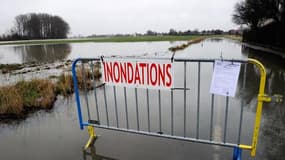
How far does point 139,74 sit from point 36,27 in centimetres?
10499

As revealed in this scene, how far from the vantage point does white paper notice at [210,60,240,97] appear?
229cm

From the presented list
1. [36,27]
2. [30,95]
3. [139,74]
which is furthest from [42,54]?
[36,27]

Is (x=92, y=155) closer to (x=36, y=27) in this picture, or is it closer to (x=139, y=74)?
(x=139, y=74)

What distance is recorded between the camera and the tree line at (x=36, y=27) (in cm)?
8932

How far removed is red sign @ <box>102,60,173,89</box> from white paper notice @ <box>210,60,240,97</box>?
586mm

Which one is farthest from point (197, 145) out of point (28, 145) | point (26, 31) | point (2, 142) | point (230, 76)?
point (26, 31)

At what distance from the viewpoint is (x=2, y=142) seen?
11.0 feet

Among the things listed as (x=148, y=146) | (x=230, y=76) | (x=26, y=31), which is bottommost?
(x=148, y=146)

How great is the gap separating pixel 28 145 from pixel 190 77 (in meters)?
6.12

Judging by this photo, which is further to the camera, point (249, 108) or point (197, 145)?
point (249, 108)

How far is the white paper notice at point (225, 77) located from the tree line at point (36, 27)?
3927 inches

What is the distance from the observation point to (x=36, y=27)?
90750 mm

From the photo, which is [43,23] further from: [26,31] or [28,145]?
[28,145]

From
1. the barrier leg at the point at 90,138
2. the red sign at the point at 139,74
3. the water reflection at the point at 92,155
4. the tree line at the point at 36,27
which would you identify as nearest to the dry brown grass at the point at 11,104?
the barrier leg at the point at 90,138
